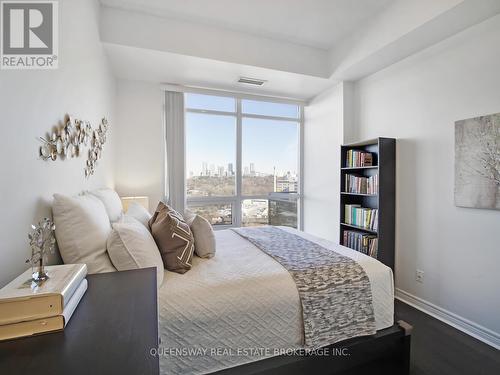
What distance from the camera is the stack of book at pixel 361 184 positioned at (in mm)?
2748

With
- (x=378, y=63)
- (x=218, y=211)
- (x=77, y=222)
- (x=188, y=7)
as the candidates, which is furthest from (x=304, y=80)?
(x=77, y=222)

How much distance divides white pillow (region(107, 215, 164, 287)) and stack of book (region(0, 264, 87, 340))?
0.44 meters

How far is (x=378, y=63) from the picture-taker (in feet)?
9.16

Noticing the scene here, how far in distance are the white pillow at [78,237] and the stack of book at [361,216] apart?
266cm

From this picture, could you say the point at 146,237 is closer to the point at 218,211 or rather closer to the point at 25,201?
the point at 25,201

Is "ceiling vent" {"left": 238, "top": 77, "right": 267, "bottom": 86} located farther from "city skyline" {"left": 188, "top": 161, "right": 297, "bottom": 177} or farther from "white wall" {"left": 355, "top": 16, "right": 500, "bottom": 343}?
"white wall" {"left": 355, "top": 16, "right": 500, "bottom": 343}

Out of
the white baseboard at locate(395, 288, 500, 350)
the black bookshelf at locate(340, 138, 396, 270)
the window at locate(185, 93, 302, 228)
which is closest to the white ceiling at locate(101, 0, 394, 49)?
the window at locate(185, 93, 302, 228)

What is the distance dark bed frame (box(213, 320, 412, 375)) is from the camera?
127cm

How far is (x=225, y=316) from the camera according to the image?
1232 mm

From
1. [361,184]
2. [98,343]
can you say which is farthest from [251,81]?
[98,343]

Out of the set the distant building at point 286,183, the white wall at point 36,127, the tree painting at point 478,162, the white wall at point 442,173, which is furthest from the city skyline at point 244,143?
the tree painting at point 478,162

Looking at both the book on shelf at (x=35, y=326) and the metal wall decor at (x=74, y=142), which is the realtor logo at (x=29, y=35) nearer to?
the metal wall decor at (x=74, y=142)

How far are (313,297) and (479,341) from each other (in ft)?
5.60

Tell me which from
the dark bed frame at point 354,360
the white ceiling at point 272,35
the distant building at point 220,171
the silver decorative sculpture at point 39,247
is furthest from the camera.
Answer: the distant building at point 220,171
